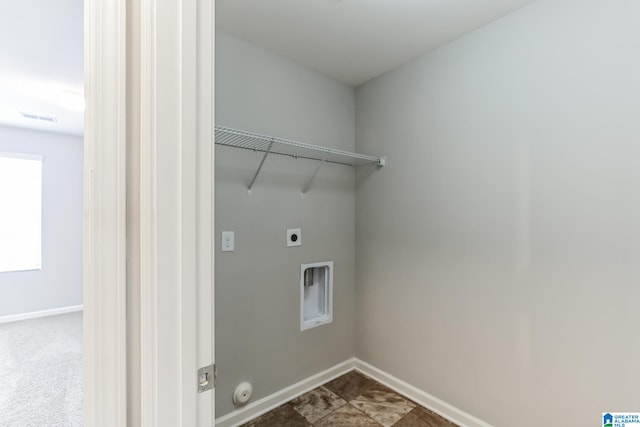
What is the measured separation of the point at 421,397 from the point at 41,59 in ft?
11.6

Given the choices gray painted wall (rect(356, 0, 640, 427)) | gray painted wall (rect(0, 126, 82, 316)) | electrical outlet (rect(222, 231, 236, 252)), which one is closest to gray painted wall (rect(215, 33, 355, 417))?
electrical outlet (rect(222, 231, 236, 252))

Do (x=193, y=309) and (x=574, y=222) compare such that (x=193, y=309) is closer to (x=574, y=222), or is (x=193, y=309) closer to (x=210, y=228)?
(x=210, y=228)

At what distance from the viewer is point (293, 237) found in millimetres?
2035

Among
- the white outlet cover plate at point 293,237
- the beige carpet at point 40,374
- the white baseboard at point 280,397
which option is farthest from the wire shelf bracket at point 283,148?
the beige carpet at point 40,374

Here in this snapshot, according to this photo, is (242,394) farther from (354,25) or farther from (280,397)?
(354,25)

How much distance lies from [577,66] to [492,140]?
18.0 inches

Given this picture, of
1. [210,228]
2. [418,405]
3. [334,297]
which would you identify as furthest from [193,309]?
[418,405]

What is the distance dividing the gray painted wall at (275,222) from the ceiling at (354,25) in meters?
0.15

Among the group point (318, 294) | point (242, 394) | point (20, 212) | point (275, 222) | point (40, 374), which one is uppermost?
point (20, 212)

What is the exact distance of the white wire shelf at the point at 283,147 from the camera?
1559 millimetres

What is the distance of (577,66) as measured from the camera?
4.45 ft

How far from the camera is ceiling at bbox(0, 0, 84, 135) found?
5.19 ft

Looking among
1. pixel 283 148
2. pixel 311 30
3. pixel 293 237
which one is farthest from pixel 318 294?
pixel 311 30

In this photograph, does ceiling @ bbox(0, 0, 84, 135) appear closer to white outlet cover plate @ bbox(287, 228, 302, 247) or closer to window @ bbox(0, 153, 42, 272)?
window @ bbox(0, 153, 42, 272)
